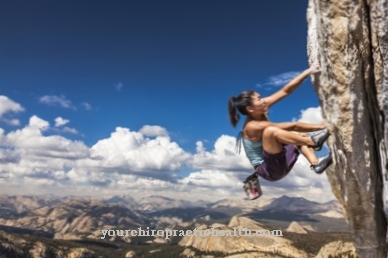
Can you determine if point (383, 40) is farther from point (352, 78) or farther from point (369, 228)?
point (369, 228)

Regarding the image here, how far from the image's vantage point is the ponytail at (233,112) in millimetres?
9266

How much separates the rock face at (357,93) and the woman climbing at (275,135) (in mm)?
438

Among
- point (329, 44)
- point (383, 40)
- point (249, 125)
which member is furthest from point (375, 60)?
point (249, 125)

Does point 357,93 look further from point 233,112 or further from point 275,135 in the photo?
point 233,112

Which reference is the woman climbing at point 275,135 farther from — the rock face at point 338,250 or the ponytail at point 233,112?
the rock face at point 338,250

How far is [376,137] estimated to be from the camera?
332 inches

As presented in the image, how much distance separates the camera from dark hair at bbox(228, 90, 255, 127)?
902 centimetres

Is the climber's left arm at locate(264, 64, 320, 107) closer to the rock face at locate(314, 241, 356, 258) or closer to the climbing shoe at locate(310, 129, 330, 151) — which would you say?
the climbing shoe at locate(310, 129, 330, 151)

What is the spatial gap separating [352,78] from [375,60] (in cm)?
57

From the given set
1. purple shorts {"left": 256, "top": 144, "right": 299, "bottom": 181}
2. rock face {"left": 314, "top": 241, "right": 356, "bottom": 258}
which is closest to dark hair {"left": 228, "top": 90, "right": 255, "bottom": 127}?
purple shorts {"left": 256, "top": 144, "right": 299, "bottom": 181}

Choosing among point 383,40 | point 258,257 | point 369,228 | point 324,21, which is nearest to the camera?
point 383,40

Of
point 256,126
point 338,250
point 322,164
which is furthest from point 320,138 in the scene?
point 338,250

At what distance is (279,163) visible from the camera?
9.52 metres

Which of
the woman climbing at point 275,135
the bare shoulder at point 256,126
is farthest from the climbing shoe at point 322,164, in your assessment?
the bare shoulder at point 256,126
